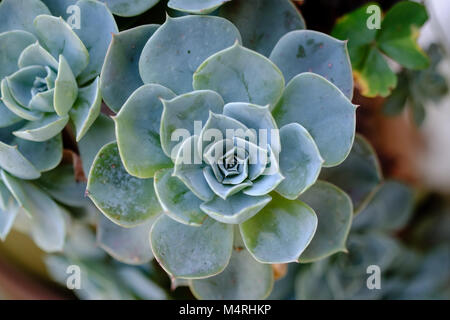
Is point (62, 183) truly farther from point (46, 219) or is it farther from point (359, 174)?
point (359, 174)

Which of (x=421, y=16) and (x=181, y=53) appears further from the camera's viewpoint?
(x=421, y=16)

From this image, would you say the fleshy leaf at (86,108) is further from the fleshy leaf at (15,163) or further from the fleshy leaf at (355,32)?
the fleshy leaf at (355,32)

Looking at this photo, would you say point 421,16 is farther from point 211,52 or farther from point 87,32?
point 87,32

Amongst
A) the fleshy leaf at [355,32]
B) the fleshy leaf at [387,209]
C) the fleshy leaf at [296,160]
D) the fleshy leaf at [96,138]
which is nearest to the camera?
the fleshy leaf at [296,160]

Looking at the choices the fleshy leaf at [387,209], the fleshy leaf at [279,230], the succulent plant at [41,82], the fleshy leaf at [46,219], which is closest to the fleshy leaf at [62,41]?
the succulent plant at [41,82]

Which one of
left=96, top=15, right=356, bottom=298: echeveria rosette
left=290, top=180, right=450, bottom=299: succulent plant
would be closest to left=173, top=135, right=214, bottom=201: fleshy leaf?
left=96, top=15, right=356, bottom=298: echeveria rosette

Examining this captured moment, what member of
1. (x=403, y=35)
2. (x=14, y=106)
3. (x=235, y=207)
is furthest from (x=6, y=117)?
(x=403, y=35)

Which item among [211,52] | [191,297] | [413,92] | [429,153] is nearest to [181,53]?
[211,52]
